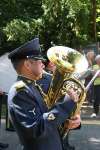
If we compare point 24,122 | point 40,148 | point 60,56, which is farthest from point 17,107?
point 60,56

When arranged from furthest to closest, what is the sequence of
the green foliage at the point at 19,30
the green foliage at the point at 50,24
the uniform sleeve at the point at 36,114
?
the green foliage at the point at 50,24, the green foliage at the point at 19,30, the uniform sleeve at the point at 36,114

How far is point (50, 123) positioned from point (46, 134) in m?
0.10

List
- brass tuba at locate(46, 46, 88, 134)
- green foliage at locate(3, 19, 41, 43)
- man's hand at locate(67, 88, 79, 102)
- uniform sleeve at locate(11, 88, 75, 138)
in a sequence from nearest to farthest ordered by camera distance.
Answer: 1. uniform sleeve at locate(11, 88, 75, 138)
2. man's hand at locate(67, 88, 79, 102)
3. brass tuba at locate(46, 46, 88, 134)
4. green foliage at locate(3, 19, 41, 43)

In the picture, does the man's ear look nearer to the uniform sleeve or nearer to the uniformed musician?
the uniformed musician

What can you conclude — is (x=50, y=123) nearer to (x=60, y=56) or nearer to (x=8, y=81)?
(x=60, y=56)

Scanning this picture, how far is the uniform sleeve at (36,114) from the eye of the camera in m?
3.55

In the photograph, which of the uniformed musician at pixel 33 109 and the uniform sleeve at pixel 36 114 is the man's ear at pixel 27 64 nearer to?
the uniformed musician at pixel 33 109

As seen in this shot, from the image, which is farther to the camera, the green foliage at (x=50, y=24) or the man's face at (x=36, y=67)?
the green foliage at (x=50, y=24)

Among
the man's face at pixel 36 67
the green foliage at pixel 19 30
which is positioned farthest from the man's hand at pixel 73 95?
the green foliage at pixel 19 30

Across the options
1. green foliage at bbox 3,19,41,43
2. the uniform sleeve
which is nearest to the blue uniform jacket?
the uniform sleeve

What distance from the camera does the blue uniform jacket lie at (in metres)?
3.56

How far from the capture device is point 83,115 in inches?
510

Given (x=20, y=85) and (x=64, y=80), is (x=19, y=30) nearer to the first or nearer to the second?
(x=64, y=80)

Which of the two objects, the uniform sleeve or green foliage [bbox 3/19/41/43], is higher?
the uniform sleeve
